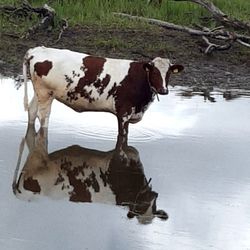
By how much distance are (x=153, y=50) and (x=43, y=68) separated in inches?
213

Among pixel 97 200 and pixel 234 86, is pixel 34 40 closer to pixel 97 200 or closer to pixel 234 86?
pixel 234 86

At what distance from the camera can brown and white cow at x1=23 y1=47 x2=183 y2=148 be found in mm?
9453

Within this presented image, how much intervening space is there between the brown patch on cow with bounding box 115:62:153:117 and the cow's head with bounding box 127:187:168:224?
176 centimetres

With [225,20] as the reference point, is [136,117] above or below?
above

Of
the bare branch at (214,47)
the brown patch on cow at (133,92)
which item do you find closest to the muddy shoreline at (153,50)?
the bare branch at (214,47)

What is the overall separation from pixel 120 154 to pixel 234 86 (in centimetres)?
435

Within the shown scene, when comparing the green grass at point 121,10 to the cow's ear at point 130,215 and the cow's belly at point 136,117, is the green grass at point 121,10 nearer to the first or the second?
the cow's belly at point 136,117

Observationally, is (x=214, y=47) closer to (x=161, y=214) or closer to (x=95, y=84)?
(x=95, y=84)

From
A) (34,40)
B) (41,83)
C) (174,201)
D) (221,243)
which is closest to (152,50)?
(34,40)

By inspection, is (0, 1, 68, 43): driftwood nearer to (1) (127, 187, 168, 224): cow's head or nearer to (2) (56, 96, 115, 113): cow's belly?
(2) (56, 96, 115, 113): cow's belly

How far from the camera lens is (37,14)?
15734 millimetres

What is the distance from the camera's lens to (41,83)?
9484 millimetres

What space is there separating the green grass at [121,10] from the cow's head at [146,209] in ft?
28.1

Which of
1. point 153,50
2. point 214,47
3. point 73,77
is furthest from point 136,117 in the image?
point 214,47
